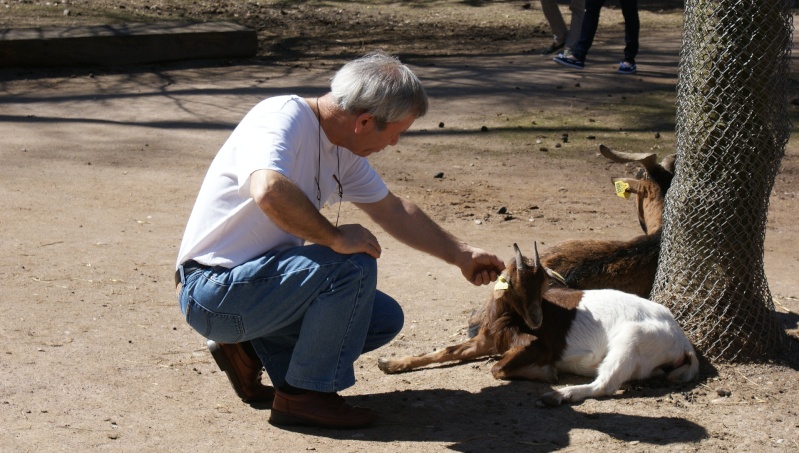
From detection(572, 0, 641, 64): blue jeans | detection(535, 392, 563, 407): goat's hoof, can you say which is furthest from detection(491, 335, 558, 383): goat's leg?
detection(572, 0, 641, 64): blue jeans

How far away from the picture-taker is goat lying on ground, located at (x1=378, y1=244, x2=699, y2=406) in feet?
13.7

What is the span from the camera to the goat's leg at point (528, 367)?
4.32 m

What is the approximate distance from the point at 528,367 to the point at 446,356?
403 millimetres

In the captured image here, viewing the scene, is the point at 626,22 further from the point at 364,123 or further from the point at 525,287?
the point at 364,123

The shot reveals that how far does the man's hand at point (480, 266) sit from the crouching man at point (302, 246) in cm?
52

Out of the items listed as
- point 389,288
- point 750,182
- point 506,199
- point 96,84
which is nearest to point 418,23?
point 96,84

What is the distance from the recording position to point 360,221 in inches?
286

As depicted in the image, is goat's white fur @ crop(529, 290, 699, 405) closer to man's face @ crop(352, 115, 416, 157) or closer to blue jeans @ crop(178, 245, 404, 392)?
blue jeans @ crop(178, 245, 404, 392)

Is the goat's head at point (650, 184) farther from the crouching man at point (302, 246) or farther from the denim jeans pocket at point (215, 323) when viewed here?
the denim jeans pocket at point (215, 323)

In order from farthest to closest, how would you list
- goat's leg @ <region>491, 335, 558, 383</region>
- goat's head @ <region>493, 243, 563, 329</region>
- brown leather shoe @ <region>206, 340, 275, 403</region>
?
goat's leg @ <region>491, 335, 558, 383</region>, goat's head @ <region>493, 243, 563, 329</region>, brown leather shoe @ <region>206, 340, 275, 403</region>

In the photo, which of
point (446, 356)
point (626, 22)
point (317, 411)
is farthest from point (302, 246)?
point (626, 22)

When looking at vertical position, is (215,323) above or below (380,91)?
below

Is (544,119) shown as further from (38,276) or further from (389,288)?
(38,276)

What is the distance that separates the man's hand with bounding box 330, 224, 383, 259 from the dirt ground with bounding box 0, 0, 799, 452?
718 mm
